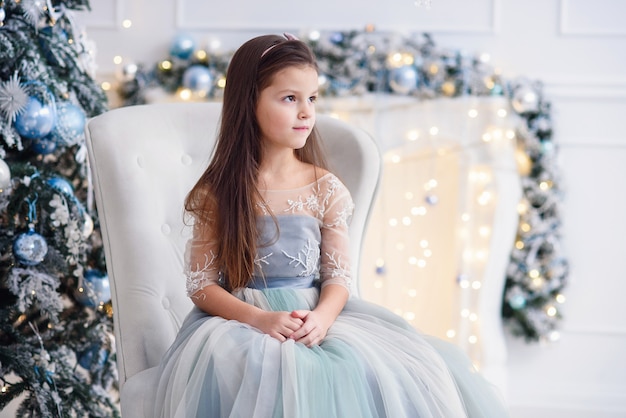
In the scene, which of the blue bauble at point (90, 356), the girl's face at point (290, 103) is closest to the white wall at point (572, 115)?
the blue bauble at point (90, 356)

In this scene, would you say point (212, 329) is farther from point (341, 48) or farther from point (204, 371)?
point (341, 48)

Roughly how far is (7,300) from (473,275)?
6.65ft

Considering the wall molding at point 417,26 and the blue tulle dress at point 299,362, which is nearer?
the blue tulle dress at point 299,362

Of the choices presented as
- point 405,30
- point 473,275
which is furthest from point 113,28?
point 473,275

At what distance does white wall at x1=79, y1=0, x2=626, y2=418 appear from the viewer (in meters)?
3.58

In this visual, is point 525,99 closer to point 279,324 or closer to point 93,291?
point 93,291

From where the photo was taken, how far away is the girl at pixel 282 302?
1.34m

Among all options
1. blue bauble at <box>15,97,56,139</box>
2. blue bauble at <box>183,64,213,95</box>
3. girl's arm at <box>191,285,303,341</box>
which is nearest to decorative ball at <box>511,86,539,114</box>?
blue bauble at <box>183,64,213,95</box>

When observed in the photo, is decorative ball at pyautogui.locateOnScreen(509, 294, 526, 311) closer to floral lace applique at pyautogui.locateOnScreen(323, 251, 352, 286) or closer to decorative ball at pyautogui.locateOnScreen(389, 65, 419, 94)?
decorative ball at pyautogui.locateOnScreen(389, 65, 419, 94)

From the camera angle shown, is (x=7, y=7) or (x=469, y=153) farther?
(x=469, y=153)

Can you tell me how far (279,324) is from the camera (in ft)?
4.96

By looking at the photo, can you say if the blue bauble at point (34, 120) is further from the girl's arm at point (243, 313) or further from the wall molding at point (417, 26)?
the wall molding at point (417, 26)

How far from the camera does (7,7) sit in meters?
2.25

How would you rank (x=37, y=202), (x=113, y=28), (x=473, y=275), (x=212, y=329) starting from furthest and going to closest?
(x=113, y=28) → (x=473, y=275) → (x=37, y=202) → (x=212, y=329)
